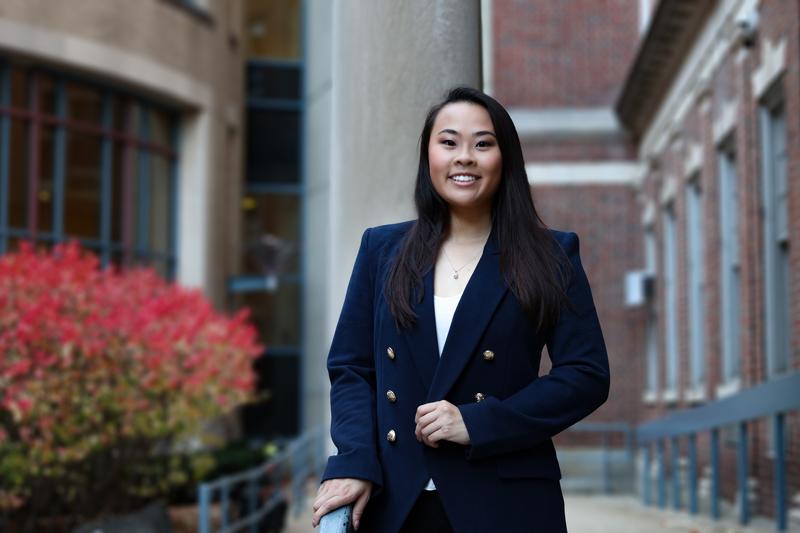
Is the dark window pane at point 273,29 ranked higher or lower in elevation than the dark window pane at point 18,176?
higher

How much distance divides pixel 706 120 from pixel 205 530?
8476mm

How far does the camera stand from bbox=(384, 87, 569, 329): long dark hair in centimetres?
334

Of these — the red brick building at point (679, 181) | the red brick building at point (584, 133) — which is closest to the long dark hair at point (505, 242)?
the red brick building at point (679, 181)

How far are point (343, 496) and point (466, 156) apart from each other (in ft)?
2.84

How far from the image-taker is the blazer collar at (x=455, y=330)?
3.32 metres

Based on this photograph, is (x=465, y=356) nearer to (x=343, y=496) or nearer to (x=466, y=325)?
(x=466, y=325)

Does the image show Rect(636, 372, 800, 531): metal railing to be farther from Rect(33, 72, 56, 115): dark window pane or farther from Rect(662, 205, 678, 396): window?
Rect(33, 72, 56, 115): dark window pane

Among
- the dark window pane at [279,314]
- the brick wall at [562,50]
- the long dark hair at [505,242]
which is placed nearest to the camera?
the long dark hair at [505,242]

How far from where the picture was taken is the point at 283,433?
3127cm

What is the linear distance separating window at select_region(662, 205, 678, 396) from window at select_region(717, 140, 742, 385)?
14.2 ft

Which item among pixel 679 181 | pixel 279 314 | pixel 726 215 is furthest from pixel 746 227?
pixel 279 314

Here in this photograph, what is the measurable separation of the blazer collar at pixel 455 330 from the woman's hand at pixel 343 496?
263 millimetres

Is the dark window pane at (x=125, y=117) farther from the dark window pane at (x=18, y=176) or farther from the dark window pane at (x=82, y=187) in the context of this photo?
the dark window pane at (x=18, y=176)

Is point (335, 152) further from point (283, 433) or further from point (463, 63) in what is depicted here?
point (283, 433)
